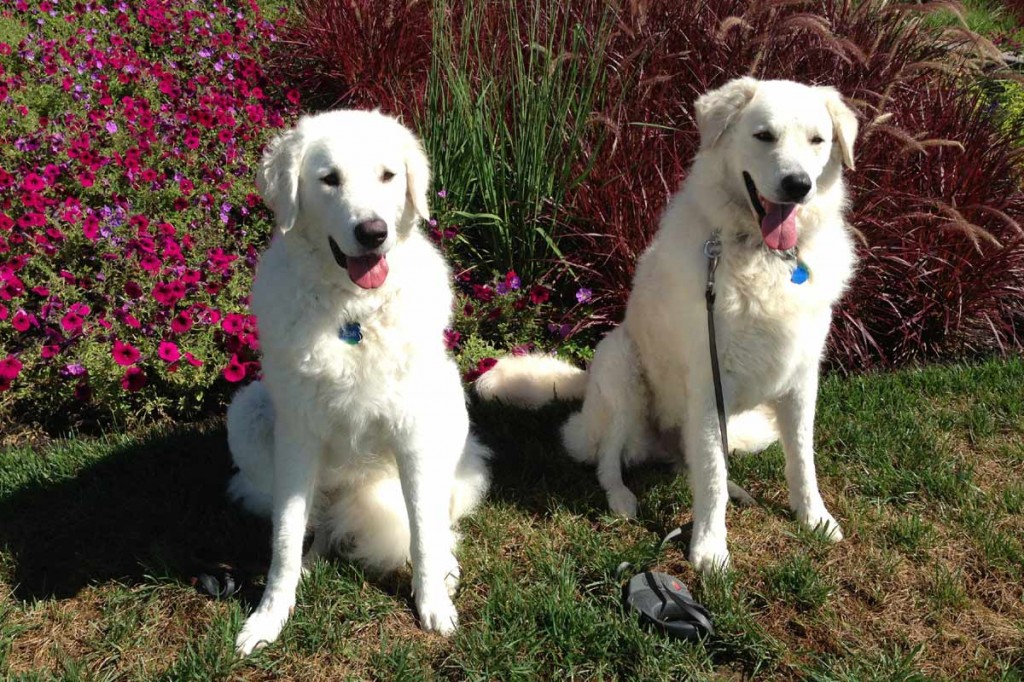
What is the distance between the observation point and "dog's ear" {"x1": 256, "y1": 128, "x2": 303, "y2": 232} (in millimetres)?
2305

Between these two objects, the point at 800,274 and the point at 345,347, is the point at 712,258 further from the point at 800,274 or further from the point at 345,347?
the point at 345,347

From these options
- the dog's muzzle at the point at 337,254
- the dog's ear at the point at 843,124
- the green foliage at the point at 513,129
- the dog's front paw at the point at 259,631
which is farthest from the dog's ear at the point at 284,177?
the green foliage at the point at 513,129

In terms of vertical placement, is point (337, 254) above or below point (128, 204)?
above

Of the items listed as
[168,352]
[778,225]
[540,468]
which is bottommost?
[540,468]

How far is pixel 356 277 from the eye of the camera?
2.32 metres

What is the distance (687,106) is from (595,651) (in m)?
3.51

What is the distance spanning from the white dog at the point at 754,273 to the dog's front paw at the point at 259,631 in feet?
4.81

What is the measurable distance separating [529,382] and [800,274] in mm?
1464

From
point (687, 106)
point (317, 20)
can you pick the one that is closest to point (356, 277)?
point (687, 106)

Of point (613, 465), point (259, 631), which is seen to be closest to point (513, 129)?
point (613, 465)

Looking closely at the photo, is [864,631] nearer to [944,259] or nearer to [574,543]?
[574,543]

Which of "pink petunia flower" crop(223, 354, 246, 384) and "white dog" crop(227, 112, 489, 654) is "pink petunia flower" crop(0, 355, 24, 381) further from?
"white dog" crop(227, 112, 489, 654)

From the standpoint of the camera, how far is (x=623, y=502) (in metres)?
3.21

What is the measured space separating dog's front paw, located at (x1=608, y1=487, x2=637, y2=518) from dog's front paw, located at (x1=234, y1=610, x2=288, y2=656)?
1.34m
